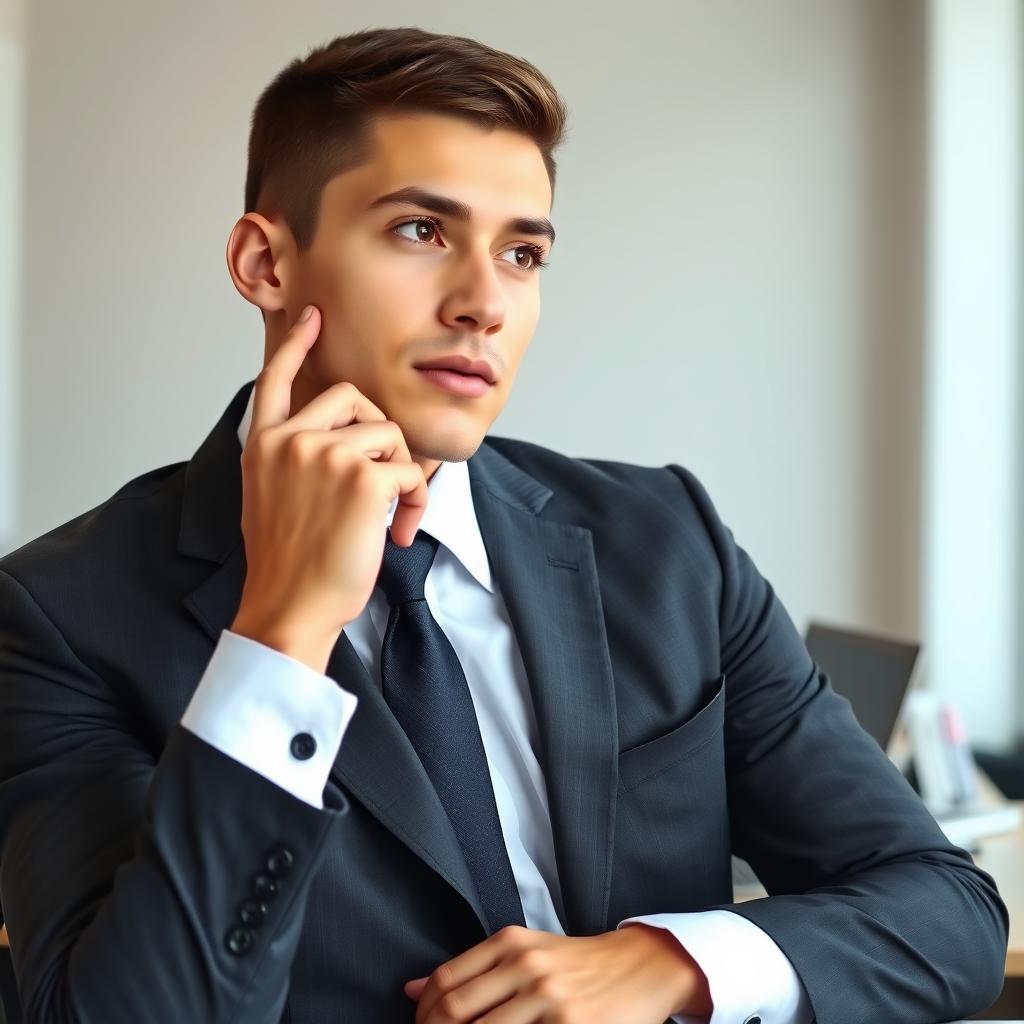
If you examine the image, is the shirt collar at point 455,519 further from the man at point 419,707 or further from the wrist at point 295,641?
the wrist at point 295,641

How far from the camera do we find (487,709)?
4.35 ft

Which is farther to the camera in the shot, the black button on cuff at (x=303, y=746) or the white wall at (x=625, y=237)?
the white wall at (x=625, y=237)

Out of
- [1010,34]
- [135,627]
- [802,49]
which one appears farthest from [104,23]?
[135,627]

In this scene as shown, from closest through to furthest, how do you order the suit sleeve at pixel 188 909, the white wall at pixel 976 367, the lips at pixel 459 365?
the suit sleeve at pixel 188 909
the lips at pixel 459 365
the white wall at pixel 976 367

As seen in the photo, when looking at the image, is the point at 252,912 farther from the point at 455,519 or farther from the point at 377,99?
the point at 377,99

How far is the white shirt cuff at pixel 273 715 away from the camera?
3.21 feet

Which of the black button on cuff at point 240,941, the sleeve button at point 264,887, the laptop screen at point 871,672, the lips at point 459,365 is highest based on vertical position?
the lips at point 459,365

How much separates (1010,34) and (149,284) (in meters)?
2.39

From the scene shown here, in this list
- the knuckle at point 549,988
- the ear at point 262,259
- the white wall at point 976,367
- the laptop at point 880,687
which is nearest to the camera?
the knuckle at point 549,988

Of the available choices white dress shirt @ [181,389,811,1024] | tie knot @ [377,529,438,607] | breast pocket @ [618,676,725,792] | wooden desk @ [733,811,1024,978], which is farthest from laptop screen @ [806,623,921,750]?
tie knot @ [377,529,438,607]

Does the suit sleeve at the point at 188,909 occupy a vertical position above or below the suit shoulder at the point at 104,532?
below

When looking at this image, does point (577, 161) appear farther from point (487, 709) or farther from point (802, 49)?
point (487, 709)

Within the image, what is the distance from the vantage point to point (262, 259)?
54.5 inches

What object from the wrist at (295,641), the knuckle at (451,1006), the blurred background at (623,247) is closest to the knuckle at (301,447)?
the wrist at (295,641)
